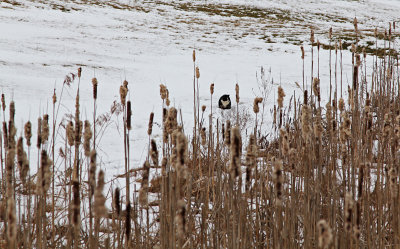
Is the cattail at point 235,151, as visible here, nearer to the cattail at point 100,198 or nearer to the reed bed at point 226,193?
the reed bed at point 226,193

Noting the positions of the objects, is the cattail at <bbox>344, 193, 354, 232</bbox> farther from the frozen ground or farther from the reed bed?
the frozen ground

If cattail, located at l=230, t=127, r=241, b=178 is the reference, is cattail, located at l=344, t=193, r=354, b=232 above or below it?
below

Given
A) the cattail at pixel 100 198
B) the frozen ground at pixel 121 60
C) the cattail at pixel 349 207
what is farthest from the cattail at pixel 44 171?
the frozen ground at pixel 121 60

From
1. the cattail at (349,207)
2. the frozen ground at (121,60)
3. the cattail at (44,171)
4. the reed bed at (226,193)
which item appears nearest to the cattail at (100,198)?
the reed bed at (226,193)

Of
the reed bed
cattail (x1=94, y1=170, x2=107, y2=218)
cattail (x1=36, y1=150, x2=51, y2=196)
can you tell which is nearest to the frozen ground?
the reed bed

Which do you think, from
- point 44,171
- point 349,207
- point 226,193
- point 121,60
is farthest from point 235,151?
point 121,60

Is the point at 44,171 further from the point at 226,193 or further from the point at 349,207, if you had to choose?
the point at 226,193

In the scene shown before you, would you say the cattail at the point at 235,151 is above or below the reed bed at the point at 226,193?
above

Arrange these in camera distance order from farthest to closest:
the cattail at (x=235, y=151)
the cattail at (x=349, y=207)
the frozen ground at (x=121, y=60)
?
the frozen ground at (x=121, y=60)
the cattail at (x=235, y=151)
the cattail at (x=349, y=207)

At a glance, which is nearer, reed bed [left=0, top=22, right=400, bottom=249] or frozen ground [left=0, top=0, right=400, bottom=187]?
reed bed [left=0, top=22, right=400, bottom=249]

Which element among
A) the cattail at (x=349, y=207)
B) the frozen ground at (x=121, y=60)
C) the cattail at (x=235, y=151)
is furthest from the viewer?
the frozen ground at (x=121, y=60)

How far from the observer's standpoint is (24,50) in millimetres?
7379

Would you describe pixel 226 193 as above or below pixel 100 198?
below

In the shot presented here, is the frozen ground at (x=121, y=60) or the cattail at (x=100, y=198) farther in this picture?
the frozen ground at (x=121, y=60)
